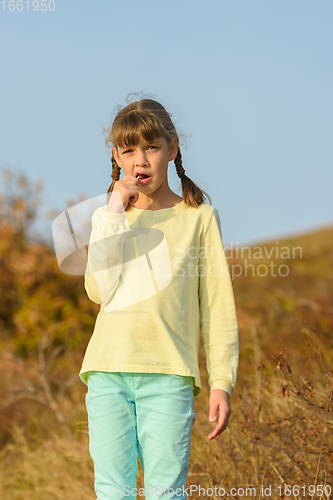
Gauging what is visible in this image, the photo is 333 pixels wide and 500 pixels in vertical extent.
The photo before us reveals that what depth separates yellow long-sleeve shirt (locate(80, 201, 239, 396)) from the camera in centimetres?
180

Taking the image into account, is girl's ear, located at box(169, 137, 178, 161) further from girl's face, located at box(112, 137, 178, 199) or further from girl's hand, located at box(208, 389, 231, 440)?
girl's hand, located at box(208, 389, 231, 440)

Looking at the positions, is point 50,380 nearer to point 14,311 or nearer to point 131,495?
point 14,311

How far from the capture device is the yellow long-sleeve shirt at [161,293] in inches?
70.9

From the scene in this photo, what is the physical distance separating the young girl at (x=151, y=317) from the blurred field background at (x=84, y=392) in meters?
0.53

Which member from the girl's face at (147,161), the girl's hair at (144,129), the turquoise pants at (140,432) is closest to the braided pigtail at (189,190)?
the girl's hair at (144,129)

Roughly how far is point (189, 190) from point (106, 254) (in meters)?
0.47

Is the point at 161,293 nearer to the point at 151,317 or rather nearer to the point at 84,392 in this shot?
the point at 151,317

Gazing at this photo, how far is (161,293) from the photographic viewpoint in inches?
73.4

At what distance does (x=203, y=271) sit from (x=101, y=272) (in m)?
0.41

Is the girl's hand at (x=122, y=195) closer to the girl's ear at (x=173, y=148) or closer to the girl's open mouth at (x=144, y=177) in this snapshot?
the girl's open mouth at (x=144, y=177)

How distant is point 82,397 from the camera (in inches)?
215

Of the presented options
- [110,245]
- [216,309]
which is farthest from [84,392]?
[110,245]

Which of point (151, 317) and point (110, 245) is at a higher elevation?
point (110, 245)

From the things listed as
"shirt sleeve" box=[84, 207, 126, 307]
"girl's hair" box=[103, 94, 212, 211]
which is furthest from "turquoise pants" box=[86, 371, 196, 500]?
"girl's hair" box=[103, 94, 212, 211]
